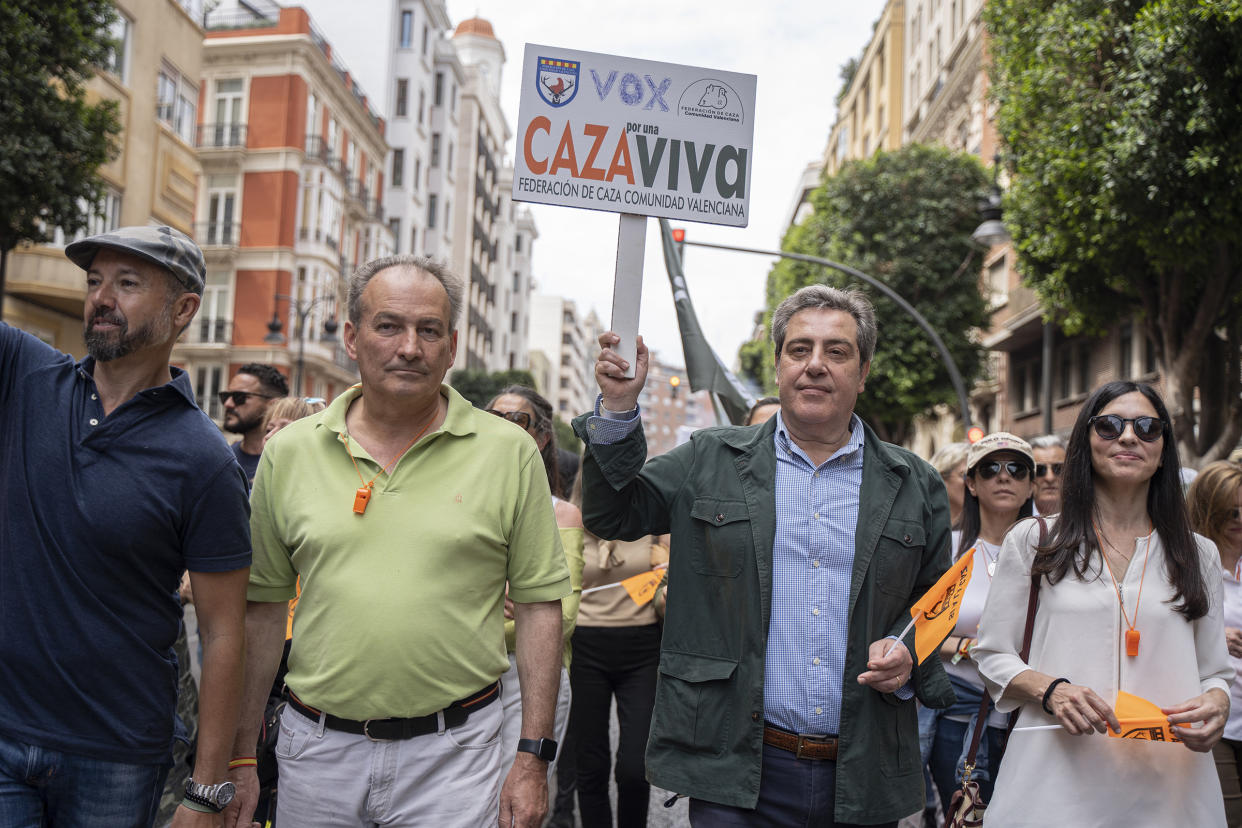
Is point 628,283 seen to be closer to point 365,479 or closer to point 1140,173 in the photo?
point 365,479

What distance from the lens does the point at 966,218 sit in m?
30.6

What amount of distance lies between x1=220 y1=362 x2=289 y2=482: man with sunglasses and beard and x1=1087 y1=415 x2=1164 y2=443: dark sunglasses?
14.7 ft

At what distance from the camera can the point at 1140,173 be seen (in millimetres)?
14211

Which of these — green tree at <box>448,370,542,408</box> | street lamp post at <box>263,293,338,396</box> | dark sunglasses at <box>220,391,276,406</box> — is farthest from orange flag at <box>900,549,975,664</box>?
green tree at <box>448,370,542,408</box>

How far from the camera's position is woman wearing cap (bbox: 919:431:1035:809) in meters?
5.41

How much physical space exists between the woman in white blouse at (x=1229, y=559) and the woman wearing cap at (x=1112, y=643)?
1.11 meters

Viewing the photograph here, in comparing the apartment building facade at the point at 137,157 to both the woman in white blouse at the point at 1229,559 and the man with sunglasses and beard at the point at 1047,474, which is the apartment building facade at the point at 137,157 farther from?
the woman in white blouse at the point at 1229,559

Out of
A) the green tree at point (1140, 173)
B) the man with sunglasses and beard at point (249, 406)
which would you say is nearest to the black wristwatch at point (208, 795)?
the man with sunglasses and beard at point (249, 406)

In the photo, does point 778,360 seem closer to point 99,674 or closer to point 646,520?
point 646,520

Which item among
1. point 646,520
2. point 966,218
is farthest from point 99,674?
point 966,218

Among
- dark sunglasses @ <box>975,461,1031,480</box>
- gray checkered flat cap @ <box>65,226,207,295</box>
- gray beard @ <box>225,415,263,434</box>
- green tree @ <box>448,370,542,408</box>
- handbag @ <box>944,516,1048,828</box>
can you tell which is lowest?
handbag @ <box>944,516,1048,828</box>

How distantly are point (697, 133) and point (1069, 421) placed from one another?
95.2 feet

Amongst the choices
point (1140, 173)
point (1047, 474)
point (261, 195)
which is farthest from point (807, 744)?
point (261, 195)

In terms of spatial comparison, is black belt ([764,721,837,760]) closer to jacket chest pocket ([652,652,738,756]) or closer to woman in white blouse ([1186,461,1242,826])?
jacket chest pocket ([652,652,738,756])
